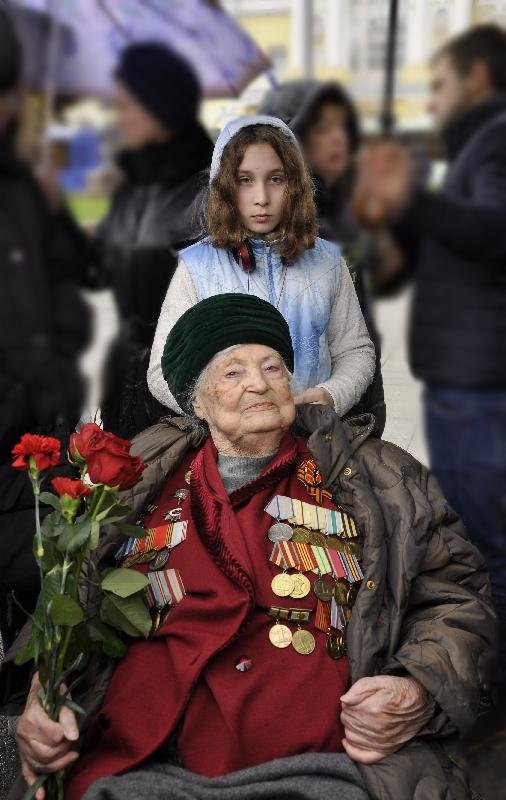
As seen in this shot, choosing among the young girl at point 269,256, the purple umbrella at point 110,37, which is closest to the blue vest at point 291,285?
the young girl at point 269,256

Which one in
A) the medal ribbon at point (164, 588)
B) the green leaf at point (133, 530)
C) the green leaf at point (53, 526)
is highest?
the green leaf at point (53, 526)

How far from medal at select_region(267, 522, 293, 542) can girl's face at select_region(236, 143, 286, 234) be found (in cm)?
88

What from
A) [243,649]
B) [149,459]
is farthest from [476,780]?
[149,459]

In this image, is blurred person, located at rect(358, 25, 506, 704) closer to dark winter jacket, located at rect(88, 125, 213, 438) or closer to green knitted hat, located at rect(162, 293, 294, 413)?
green knitted hat, located at rect(162, 293, 294, 413)

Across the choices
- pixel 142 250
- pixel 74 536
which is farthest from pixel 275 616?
pixel 142 250

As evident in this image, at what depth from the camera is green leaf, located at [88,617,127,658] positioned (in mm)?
2268

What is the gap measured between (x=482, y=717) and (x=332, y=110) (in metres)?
1.54

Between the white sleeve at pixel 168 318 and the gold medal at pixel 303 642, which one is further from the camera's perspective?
the white sleeve at pixel 168 318

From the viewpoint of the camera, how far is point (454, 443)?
2.27 metres

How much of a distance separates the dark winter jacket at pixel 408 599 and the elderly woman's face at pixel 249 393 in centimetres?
12

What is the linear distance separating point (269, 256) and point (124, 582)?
1.05 metres

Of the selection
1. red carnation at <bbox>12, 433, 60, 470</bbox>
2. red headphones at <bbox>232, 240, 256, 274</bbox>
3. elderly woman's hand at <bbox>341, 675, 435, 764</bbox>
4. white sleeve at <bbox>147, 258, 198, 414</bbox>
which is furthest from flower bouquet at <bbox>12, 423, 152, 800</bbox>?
red headphones at <bbox>232, 240, 256, 274</bbox>

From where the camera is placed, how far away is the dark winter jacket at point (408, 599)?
2201mm

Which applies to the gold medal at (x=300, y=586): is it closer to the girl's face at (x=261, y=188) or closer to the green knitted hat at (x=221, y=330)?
the green knitted hat at (x=221, y=330)
